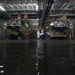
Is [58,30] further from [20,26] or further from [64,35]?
[20,26]

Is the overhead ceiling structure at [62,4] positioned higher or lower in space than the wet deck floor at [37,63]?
higher

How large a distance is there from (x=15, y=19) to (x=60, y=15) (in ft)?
26.4

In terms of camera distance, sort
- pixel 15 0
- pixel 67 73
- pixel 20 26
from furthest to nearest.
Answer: pixel 20 26 < pixel 15 0 < pixel 67 73

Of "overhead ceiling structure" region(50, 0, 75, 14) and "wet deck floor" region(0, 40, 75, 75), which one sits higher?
"overhead ceiling structure" region(50, 0, 75, 14)

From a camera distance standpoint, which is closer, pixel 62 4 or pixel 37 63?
pixel 37 63

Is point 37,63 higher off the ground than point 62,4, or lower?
lower

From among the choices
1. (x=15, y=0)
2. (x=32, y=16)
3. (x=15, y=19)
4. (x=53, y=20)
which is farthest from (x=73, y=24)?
(x=15, y=0)

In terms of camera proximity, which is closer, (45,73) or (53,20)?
(45,73)

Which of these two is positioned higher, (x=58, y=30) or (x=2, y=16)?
(x=2, y=16)

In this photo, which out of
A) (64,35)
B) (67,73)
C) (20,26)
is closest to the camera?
(67,73)

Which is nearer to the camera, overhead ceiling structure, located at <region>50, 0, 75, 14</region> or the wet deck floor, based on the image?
the wet deck floor

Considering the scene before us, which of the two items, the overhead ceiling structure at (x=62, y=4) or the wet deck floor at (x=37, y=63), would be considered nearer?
the wet deck floor at (x=37, y=63)

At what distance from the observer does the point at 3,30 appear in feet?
151

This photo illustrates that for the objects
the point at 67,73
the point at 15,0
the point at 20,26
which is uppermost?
the point at 15,0
